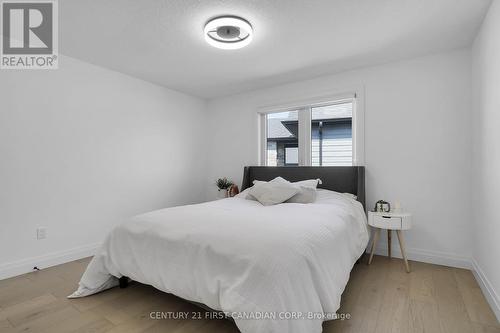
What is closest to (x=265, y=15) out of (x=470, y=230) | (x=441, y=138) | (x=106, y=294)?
(x=441, y=138)

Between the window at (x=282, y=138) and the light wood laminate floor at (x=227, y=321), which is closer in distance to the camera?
the light wood laminate floor at (x=227, y=321)

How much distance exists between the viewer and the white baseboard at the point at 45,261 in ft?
8.29

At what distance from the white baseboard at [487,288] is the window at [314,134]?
5.17ft

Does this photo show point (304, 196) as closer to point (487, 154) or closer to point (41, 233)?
point (487, 154)

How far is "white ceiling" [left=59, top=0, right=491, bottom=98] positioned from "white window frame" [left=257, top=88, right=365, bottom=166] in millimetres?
370

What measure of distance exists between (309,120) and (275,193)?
1.44 meters

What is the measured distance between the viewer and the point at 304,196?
291cm

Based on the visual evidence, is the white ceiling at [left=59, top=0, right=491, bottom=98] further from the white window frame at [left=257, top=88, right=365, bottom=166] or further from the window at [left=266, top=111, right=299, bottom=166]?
the window at [left=266, top=111, right=299, bottom=166]

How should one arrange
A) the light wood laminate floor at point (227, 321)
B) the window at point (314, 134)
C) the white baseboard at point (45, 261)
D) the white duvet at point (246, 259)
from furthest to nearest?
the window at point (314, 134) → the white baseboard at point (45, 261) → the light wood laminate floor at point (227, 321) → the white duvet at point (246, 259)

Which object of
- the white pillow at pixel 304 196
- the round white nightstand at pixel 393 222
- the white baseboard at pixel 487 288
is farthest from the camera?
the white pillow at pixel 304 196

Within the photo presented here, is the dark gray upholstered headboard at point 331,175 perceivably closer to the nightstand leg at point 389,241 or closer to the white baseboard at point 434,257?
the nightstand leg at point 389,241

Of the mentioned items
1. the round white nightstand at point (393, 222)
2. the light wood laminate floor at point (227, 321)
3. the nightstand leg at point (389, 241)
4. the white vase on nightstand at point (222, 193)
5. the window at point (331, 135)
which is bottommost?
the light wood laminate floor at point (227, 321)

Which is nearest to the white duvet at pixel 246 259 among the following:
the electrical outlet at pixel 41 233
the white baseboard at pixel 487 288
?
the white baseboard at pixel 487 288

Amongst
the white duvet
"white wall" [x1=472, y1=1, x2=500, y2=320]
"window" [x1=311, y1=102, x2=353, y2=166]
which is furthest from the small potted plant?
"white wall" [x1=472, y1=1, x2=500, y2=320]
